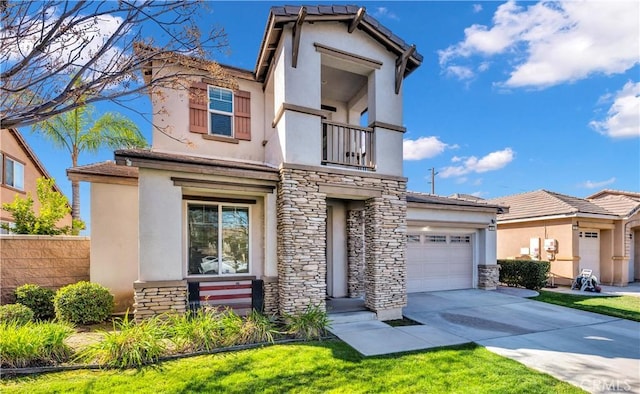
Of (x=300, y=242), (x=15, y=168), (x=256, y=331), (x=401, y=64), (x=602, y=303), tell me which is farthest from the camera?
(x=15, y=168)

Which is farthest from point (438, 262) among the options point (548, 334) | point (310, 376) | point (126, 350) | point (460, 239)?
point (126, 350)

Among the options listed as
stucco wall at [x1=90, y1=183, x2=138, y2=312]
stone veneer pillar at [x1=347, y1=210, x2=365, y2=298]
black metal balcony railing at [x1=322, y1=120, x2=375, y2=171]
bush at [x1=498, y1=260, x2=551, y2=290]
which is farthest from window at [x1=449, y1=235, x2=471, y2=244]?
stucco wall at [x1=90, y1=183, x2=138, y2=312]

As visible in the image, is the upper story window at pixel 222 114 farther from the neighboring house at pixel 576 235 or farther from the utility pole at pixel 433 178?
the utility pole at pixel 433 178

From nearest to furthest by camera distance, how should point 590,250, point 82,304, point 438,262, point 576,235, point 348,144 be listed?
1. point 82,304
2. point 348,144
3. point 438,262
4. point 576,235
5. point 590,250

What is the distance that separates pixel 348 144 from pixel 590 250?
16.8 metres

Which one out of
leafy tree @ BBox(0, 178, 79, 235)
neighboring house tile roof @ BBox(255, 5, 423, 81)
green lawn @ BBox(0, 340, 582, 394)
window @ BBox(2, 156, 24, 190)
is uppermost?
neighboring house tile roof @ BBox(255, 5, 423, 81)

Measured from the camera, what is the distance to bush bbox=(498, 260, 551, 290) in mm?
14516

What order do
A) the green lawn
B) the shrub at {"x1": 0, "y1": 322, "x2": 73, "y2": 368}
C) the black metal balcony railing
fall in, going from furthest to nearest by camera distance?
1. the black metal balcony railing
2. the shrub at {"x1": 0, "y1": 322, "x2": 73, "y2": 368}
3. the green lawn

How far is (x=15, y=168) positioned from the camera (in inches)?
693

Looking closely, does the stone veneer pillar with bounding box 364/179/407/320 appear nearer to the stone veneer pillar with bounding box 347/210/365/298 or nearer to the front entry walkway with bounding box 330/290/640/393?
the front entry walkway with bounding box 330/290/640/393

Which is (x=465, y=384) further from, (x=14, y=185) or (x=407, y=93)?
(x=14, y=185)

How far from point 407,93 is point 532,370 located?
8.04 metres

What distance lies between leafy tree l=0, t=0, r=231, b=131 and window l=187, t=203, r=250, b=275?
355 cm

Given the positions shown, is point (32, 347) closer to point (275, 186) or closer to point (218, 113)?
point (275, 186)
